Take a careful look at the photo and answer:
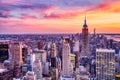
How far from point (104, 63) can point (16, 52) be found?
149 inches

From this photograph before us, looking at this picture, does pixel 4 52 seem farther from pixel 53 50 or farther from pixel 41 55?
pixel 53 50

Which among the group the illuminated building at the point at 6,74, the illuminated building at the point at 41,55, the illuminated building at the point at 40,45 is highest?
the illuminated building at the point at 40,45

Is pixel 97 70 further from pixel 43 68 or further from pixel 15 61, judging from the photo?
pixel 15 61

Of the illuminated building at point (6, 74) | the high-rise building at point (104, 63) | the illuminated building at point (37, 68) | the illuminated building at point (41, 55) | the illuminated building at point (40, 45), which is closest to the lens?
the illuminated building at point (6, 74)

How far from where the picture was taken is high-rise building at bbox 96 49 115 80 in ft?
32.1

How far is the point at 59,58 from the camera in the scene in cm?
1249

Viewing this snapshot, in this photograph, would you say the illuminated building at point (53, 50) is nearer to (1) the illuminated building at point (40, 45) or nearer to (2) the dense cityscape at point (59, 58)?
(2) the dense cityscape at point (59, 58)

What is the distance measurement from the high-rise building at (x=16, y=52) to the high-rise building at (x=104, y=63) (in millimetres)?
3066

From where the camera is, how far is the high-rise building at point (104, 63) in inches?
385

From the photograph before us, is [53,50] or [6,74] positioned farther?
[53,50]

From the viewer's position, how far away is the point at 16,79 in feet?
25.6

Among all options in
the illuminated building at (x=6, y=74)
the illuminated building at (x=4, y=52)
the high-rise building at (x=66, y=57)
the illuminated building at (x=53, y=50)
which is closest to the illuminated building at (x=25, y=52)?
the illuminated building at (x=4, y=52)

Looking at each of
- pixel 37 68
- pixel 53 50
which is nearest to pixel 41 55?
pixel 53 50

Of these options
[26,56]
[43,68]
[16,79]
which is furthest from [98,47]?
[16,79]
